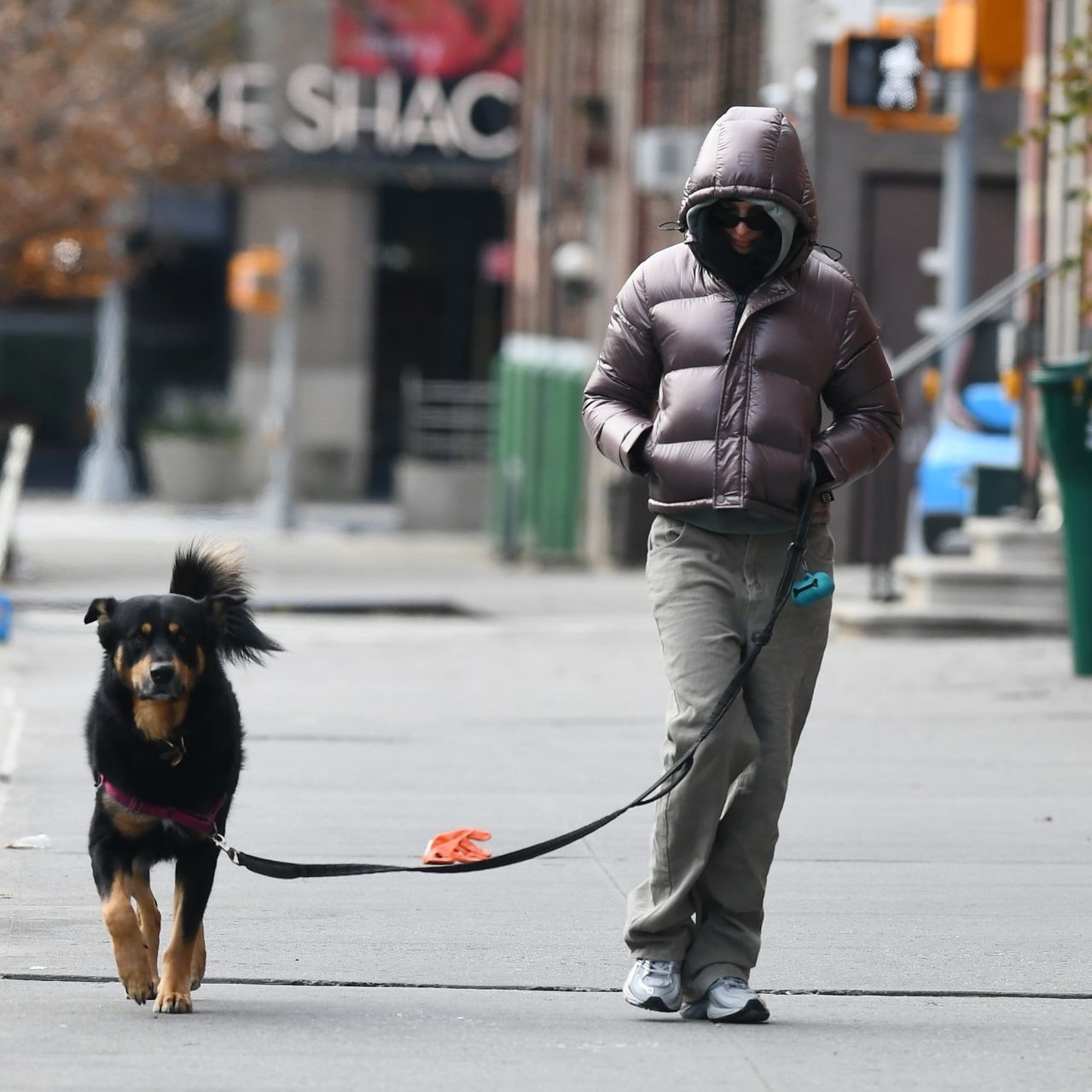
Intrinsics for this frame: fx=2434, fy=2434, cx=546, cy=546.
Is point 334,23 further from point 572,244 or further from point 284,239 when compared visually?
point 572,244

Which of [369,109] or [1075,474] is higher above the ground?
[369,109]

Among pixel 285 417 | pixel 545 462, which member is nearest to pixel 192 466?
pixel 285 417

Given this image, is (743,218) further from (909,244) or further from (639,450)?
(909,244)

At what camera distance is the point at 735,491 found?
5.28 m

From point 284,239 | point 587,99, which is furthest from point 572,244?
point 284,239

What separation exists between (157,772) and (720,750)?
1212mm

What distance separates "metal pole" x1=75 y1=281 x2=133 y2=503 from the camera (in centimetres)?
3156

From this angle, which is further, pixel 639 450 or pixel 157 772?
pixel 639 450

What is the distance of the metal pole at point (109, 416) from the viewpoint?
104ft

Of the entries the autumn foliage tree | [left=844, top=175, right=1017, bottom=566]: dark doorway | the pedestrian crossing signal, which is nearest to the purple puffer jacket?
the pedestrian crossing signal

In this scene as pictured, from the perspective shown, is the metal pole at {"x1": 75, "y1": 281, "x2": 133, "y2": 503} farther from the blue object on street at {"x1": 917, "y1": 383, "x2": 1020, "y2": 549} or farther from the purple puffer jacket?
the purple puffer jacket

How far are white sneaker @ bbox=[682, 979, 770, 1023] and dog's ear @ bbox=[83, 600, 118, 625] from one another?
1.56m

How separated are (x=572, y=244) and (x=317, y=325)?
9.19 m

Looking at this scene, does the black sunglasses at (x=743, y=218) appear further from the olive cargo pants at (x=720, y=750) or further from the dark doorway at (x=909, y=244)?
the dark doorway at (x=909, y=244)
